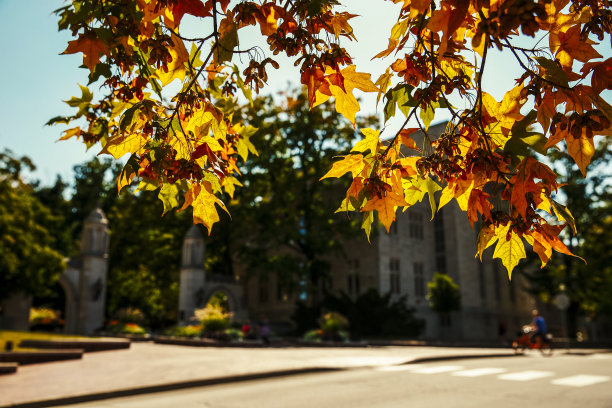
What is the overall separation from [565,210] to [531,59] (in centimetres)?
62

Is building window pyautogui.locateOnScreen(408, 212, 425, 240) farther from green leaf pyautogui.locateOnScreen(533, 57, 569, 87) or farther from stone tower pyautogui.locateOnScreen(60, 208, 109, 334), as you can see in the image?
green leaf pyautogui.locateOnScreen(533, 57, 569, 87)

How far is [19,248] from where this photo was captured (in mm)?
24656

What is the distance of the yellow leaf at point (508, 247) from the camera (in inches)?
90.4

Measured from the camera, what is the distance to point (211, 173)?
8.25 feet

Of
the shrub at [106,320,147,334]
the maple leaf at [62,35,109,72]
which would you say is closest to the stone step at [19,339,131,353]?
the shrub at [106,320,147,334]

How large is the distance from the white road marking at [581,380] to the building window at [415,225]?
31292 millimetres

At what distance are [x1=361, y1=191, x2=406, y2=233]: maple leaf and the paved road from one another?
635cm

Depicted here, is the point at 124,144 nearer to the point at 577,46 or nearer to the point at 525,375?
the point at 577,46

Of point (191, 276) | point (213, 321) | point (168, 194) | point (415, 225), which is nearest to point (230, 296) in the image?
point (191, 276)

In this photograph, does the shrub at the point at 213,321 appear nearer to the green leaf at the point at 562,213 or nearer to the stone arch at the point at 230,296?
the stone arch at the point at 230,296

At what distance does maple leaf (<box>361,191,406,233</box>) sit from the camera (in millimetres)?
2383

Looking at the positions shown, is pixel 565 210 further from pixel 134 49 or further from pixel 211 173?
pixel 134 49

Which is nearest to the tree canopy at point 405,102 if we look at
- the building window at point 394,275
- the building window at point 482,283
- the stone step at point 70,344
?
the stone step at point 70,344

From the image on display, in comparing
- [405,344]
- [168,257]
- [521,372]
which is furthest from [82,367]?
[168,257]
